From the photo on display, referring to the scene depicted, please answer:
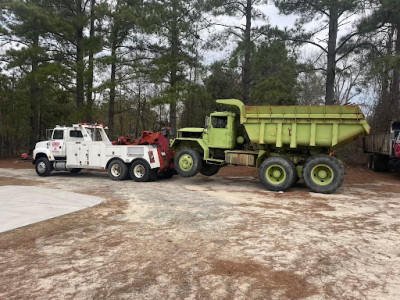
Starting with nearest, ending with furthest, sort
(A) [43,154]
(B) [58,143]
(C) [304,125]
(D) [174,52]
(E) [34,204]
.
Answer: (E) [34,204], (C) [304,125], (B) [58,143], (A) [43,154], (D) [174,52]

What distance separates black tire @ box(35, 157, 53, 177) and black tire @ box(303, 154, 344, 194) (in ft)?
35.3

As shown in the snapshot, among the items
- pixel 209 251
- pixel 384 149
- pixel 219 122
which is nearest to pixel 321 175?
pixel 219 122

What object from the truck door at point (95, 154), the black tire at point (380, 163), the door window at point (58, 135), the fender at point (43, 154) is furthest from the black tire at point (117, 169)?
the black tire at point (380, 163)

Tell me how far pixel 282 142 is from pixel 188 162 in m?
3.51

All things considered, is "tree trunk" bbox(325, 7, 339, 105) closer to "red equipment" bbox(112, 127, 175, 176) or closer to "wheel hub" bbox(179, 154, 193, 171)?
"wheel hub" bbox(179, 154, 193, 171)

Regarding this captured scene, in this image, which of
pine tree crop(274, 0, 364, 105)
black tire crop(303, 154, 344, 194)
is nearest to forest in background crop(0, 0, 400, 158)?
pine tree crop(274, 0, 364, 105)

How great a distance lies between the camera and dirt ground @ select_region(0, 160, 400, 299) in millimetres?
3625

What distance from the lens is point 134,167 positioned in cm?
1252

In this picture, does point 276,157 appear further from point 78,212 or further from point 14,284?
point 14,284

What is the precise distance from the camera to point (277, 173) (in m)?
10.6

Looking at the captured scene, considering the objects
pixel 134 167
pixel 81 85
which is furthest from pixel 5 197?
pixel 81 85

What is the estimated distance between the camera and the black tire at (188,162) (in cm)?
1158

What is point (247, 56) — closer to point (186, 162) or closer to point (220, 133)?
point (220, 133)

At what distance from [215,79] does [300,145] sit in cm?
1101
